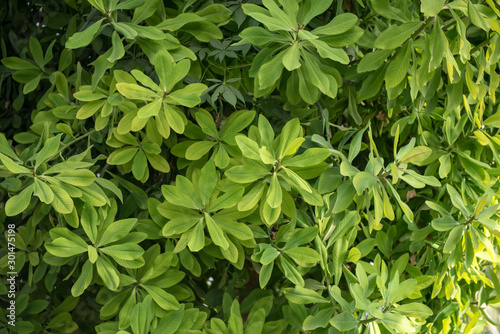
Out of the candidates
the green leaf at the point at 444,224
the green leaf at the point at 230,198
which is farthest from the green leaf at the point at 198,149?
the green leaf at the point at 444,224

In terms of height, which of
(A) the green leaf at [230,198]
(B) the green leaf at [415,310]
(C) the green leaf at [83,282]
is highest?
(A) the green leaf at [230,198]

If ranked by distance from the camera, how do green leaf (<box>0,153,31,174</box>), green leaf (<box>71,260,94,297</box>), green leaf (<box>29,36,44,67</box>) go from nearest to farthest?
green leaf (<box>0,153,31,174</box>) < green leaf (<box>71,260,94,297</box>) < green leaf (<box>29,36,44,67</box>)

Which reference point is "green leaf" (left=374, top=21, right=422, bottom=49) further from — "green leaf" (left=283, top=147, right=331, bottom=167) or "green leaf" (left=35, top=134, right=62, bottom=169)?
"green leaf" (left=35, top=134, right=62, bottom=169)

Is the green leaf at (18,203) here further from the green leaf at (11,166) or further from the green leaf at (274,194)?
the green leaf at (274,194)

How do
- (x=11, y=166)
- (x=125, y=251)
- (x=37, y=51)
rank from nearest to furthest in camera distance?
(x=11, y=166) → (x=125, y=251) → (x=37, y=51)

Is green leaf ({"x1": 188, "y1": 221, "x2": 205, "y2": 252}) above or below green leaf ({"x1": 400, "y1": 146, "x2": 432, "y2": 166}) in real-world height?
below

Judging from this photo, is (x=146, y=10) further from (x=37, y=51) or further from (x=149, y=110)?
(x=37, y=51)

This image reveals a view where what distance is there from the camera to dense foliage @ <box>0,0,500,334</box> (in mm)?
779

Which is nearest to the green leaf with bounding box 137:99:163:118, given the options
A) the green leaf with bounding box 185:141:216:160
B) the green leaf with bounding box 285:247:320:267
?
the green leaf with bounding box 185:141:216:160

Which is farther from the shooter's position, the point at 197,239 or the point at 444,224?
the point at 444,224

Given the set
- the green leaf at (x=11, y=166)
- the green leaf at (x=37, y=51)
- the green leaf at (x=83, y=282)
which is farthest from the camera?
the green leaf at (x=37, y=51)

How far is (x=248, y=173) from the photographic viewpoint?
29.7 inches

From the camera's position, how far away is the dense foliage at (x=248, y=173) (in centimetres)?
78

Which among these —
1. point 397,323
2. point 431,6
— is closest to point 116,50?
point 431,6
